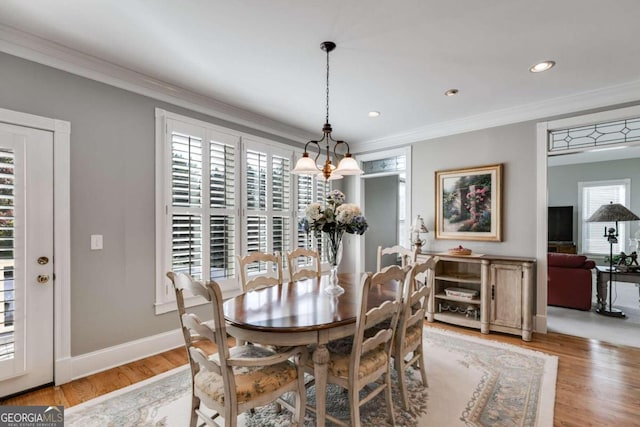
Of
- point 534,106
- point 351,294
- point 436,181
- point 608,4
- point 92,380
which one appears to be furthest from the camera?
point 436,181

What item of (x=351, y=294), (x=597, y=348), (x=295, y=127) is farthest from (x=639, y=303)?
(x=295, y=127)

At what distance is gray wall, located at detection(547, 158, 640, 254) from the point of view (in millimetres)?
6824

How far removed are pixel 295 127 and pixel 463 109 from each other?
88.0 inches

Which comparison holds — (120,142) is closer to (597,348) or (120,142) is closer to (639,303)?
(597,348)

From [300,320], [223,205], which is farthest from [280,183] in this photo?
[300,320]

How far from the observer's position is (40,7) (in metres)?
1.96

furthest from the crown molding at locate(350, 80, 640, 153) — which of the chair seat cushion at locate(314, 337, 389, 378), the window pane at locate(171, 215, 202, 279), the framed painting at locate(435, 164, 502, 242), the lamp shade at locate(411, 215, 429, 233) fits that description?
the chair seat cushion at locate(314, 337, 389, 378)

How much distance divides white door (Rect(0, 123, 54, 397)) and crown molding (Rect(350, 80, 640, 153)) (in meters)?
4.22

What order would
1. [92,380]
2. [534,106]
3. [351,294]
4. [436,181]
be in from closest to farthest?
[351,294] → [92,380] → [534,106] → [436,181]

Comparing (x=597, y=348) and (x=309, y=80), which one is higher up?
(x=309, y=80)

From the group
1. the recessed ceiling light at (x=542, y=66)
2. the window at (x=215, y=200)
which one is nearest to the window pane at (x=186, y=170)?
the window at (x=215, y=200)

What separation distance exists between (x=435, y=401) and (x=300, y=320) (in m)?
1.30

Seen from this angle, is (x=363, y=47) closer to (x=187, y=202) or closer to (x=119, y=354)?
(x=187, y=202)

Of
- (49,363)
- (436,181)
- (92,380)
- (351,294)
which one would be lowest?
(92,380)
